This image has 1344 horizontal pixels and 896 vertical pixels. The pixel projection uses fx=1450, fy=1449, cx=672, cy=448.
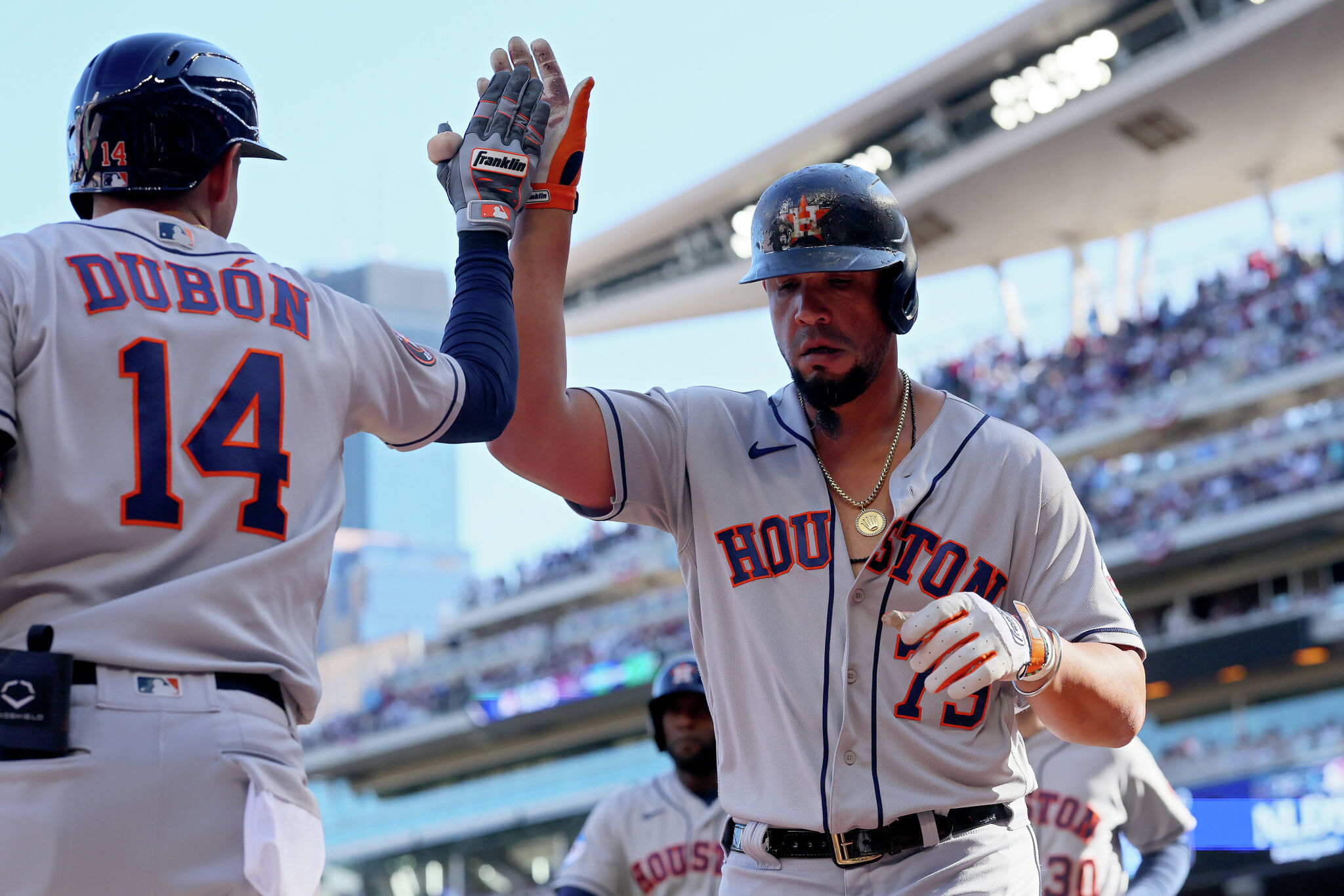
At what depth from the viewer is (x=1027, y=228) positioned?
162 ft

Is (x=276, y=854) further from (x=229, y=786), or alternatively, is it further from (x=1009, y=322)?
(x=1009, y=322)

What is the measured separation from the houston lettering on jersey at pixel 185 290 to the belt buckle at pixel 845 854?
1687 millimetres

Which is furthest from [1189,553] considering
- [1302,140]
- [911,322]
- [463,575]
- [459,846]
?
[463,575]

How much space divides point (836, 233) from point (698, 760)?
13.5 ft

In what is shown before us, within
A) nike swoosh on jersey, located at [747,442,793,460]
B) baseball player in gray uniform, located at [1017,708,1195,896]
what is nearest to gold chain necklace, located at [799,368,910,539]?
nike swoosh on jersey, located at [747,442,793,460]

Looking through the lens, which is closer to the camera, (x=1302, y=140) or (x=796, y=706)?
(x=796, y=706)

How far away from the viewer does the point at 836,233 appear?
3.88 meters

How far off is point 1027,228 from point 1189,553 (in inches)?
654

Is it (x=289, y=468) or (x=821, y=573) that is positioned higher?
(x=289, y=468)

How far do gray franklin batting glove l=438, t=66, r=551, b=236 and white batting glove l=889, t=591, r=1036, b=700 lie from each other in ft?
4.61

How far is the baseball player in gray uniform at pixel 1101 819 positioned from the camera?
6375 mm

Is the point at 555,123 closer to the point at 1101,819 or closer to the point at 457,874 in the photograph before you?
the point at 1101,819

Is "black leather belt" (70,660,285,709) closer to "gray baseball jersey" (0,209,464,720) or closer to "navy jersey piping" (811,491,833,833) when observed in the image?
"gray baseball jersey" (0,209,464,720)

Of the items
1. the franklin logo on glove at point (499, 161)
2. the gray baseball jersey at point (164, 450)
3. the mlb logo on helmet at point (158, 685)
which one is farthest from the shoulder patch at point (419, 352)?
the mlb logo on helmet at point (158, 685)
